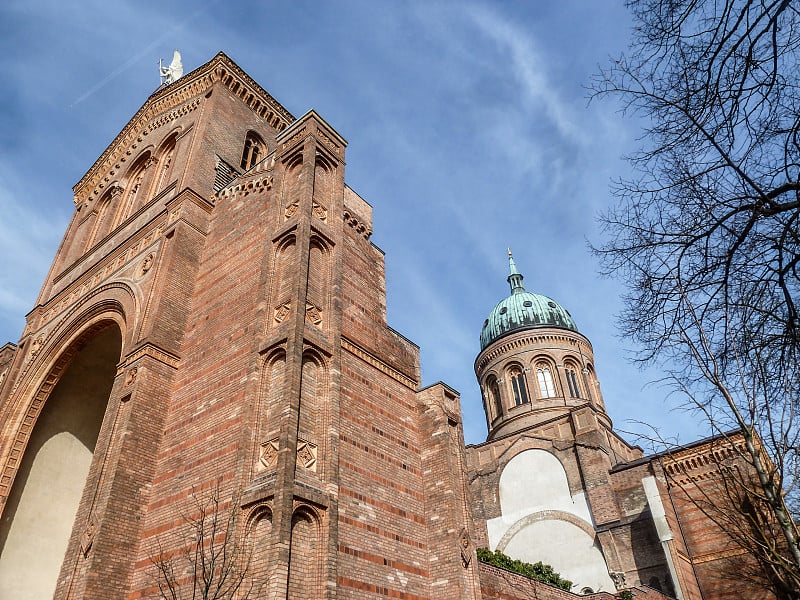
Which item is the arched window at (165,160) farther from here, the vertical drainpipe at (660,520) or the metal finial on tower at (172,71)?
the vertical drainpipe at (660,520)

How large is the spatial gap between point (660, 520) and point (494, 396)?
682 inches

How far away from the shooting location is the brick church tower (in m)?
9.26

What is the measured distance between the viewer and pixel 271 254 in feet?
39.4

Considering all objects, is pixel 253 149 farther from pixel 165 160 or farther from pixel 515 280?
pixel 515 280

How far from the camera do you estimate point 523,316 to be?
4000 centimetres

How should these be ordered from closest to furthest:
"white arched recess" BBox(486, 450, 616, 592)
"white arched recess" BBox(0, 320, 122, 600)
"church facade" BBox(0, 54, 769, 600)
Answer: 1. "church facade" BBox(0, 54, 769, 600)
2. "white arched recess" BBox(0, 320, 122, 600)
3. "white arched recess" BBox(486, 450, 616, 592)

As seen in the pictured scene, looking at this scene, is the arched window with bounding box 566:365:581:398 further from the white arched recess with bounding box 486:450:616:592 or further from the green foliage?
the green foliage

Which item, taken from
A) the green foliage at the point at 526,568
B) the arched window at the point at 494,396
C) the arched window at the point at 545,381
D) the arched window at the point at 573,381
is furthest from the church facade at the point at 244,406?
the arched window at the point at 494,396

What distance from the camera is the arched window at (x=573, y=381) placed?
35803mm

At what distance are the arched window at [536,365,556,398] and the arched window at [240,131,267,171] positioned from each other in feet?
76.6

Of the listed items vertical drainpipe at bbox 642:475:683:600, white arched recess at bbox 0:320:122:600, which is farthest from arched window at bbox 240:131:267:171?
vertical drainpipe at bbox 642:475:683:600

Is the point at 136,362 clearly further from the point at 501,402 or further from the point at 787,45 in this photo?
the point at 501,402

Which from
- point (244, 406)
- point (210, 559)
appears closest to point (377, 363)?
point (244, 406)

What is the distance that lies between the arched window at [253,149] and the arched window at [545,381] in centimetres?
2334
